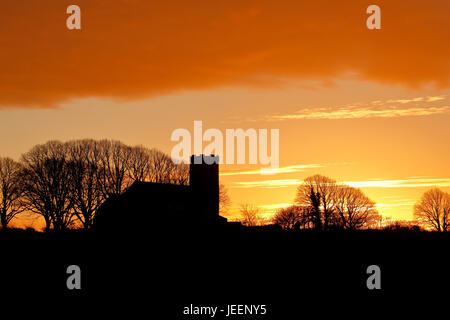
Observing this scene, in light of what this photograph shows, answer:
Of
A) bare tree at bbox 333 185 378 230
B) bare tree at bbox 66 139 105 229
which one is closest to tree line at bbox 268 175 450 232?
bare tree at bbox 333 185 378 230

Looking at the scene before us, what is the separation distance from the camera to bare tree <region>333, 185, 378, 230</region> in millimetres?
86750

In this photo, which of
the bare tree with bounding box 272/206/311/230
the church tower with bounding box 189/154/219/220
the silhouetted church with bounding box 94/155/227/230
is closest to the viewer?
the silhouetted church with bounding box 94/155/227/230

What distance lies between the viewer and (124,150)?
68312 mm

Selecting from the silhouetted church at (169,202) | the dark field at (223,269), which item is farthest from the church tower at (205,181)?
the dark field at (223,269)

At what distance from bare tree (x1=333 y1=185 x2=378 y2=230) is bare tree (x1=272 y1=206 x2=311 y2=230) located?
634cm

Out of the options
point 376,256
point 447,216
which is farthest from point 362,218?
point 376,256

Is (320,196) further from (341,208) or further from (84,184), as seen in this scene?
(84,184)

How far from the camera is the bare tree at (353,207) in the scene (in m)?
86.8

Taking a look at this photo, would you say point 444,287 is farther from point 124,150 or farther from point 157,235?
point 124,150

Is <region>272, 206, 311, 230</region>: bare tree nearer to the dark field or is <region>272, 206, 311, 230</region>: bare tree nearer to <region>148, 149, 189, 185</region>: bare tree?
<region>148, 149, 189, 185</region>: bare tree

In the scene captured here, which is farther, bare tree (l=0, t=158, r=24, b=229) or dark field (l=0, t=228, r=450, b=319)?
bare tree (l=0, t=158, r=24, b=229)

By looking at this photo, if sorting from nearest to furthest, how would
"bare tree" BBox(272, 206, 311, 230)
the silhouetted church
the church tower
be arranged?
1. the silhouetted church
2. the church tower
3. "bare tree" BBox(272, 206, 311, 230)

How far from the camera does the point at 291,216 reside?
306ft

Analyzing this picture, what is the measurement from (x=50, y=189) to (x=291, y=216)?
4800cm
